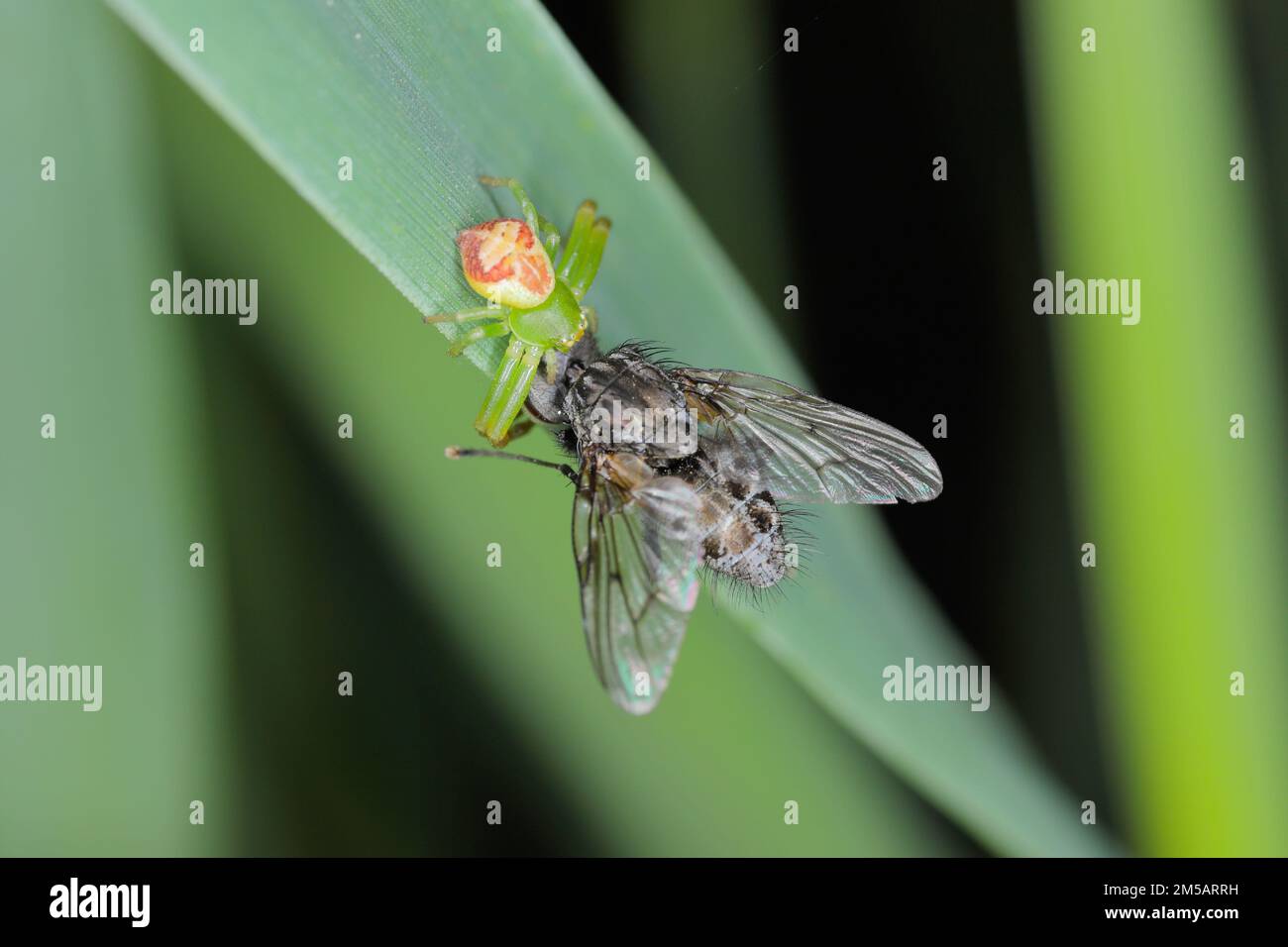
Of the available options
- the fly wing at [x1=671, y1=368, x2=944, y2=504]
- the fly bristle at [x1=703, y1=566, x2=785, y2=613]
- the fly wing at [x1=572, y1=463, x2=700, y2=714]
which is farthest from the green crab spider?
the fly bristle at [x1=703, y1=566, x2=785, y2=613]

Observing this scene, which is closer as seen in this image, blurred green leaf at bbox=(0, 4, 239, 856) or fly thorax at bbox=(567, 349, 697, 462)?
blurred green leaf at bbox=(0, 4, 239, 856)

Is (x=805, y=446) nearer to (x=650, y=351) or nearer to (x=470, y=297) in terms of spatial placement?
(x=650, y=351)

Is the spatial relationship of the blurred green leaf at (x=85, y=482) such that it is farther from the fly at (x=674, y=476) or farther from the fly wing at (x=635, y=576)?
the fly wing at (x=635, y=576)

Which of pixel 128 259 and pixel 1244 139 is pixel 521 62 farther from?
pixel 1244 139

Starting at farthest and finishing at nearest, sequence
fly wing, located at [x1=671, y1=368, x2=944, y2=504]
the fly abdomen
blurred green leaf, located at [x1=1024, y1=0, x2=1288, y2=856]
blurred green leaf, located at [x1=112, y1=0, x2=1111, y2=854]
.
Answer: fly wing, located at [x1=671, y1=368, x2=944, y2=504] → the fly abdomen → blurred green leaf, located at [x1=1024, y1=0, x2=1288, y2=856] → blurred green leaf, located at [x1=112, y1=0, x2=1111, y2=854]

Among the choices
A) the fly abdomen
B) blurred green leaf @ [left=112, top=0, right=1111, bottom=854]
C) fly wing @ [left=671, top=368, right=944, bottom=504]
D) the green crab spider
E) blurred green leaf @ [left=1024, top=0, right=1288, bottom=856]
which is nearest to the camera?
blurred green leaf @ [left=112, top=0, right=1111, bottom=854]

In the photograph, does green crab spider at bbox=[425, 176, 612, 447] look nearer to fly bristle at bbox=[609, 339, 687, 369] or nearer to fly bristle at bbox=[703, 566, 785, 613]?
fly bristle at bbox=[609, 339, 687, 369]

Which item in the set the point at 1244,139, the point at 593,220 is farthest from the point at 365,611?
the point at 1244,139

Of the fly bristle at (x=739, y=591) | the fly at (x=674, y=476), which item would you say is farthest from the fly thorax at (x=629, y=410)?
the fly bristle at (x=739, y=591)
